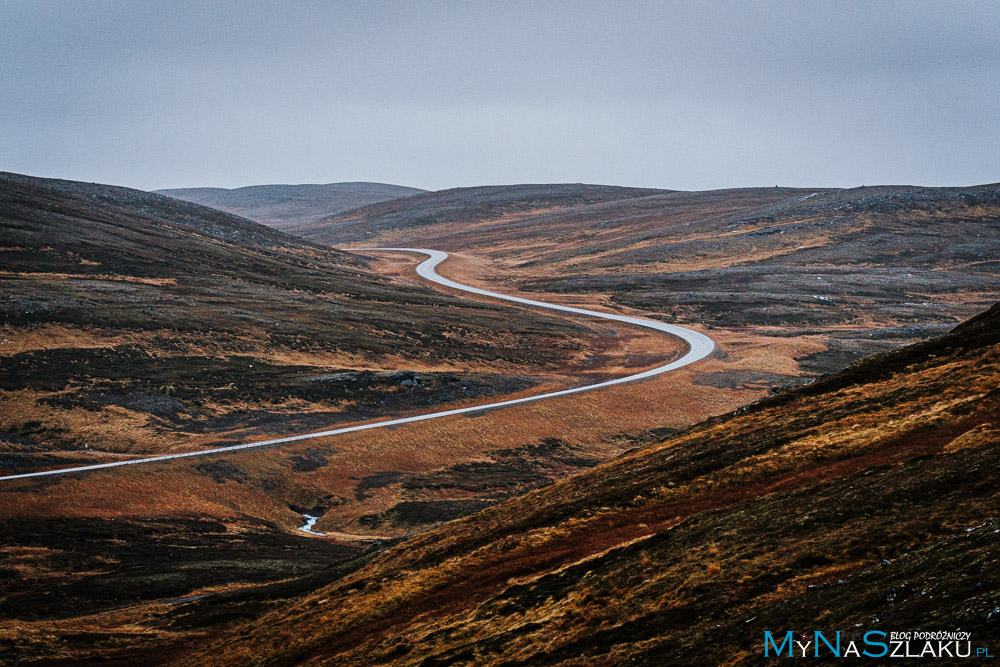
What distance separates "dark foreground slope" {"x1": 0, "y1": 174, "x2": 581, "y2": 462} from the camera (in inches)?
2515

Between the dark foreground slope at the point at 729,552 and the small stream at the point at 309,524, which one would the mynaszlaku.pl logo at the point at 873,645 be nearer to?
the dark foreground slope at the point at 729,552

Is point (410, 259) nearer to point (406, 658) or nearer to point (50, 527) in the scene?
point (50, 527)

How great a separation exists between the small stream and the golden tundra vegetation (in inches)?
21.6

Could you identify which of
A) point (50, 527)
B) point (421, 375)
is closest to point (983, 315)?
point (50, 527)

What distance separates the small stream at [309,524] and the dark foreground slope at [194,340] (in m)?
12.2

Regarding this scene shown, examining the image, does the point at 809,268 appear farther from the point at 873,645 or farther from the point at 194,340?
the point at 873,645

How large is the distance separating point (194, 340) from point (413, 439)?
103ft

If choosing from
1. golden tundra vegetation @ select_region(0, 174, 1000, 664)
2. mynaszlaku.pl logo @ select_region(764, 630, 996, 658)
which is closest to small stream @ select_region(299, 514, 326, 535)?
golden tundra vegetation @ select_region(0, 174, 1000, 664)

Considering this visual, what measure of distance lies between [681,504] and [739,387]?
55.5 metres

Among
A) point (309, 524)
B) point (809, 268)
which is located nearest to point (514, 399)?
point (309, 524)

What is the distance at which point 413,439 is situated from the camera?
6269 cm

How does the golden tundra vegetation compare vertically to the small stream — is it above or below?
above

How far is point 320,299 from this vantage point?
109 m

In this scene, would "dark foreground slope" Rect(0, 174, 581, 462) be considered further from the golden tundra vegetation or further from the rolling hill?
the rolling hill
